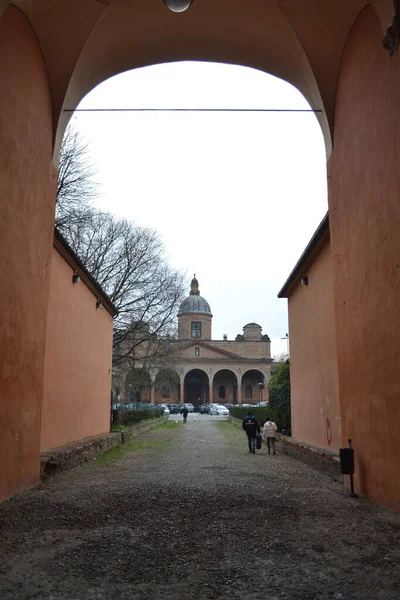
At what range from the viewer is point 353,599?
12.6 ft

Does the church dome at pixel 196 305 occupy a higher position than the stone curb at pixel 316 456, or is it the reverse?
the church dome at pixel 196 305

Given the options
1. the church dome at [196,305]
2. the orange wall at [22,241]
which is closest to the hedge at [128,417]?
the orange wall at [22,241]

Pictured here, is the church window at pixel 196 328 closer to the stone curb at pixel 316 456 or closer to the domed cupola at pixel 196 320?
the domed cupola at pixel 196 320

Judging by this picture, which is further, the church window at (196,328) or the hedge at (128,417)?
the church window at (196,328)

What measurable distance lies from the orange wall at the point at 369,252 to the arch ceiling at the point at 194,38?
39cm

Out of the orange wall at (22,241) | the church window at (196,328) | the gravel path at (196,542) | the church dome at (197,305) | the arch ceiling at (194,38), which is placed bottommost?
the gravel path at (196,542)

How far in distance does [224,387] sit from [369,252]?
67371mm

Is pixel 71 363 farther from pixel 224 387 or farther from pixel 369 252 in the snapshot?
pixel 224 387

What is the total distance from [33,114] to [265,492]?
267 inches

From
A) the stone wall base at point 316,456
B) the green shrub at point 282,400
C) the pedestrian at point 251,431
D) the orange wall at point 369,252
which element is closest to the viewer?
the orange wall at point 369,252

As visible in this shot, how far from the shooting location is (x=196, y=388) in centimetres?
7456

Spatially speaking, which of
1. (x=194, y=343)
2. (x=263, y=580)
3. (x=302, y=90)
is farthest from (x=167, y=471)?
(x=194, y=343)

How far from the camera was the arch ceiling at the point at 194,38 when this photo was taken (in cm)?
831

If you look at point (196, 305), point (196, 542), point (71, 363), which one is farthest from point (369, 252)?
point (196, 305)
